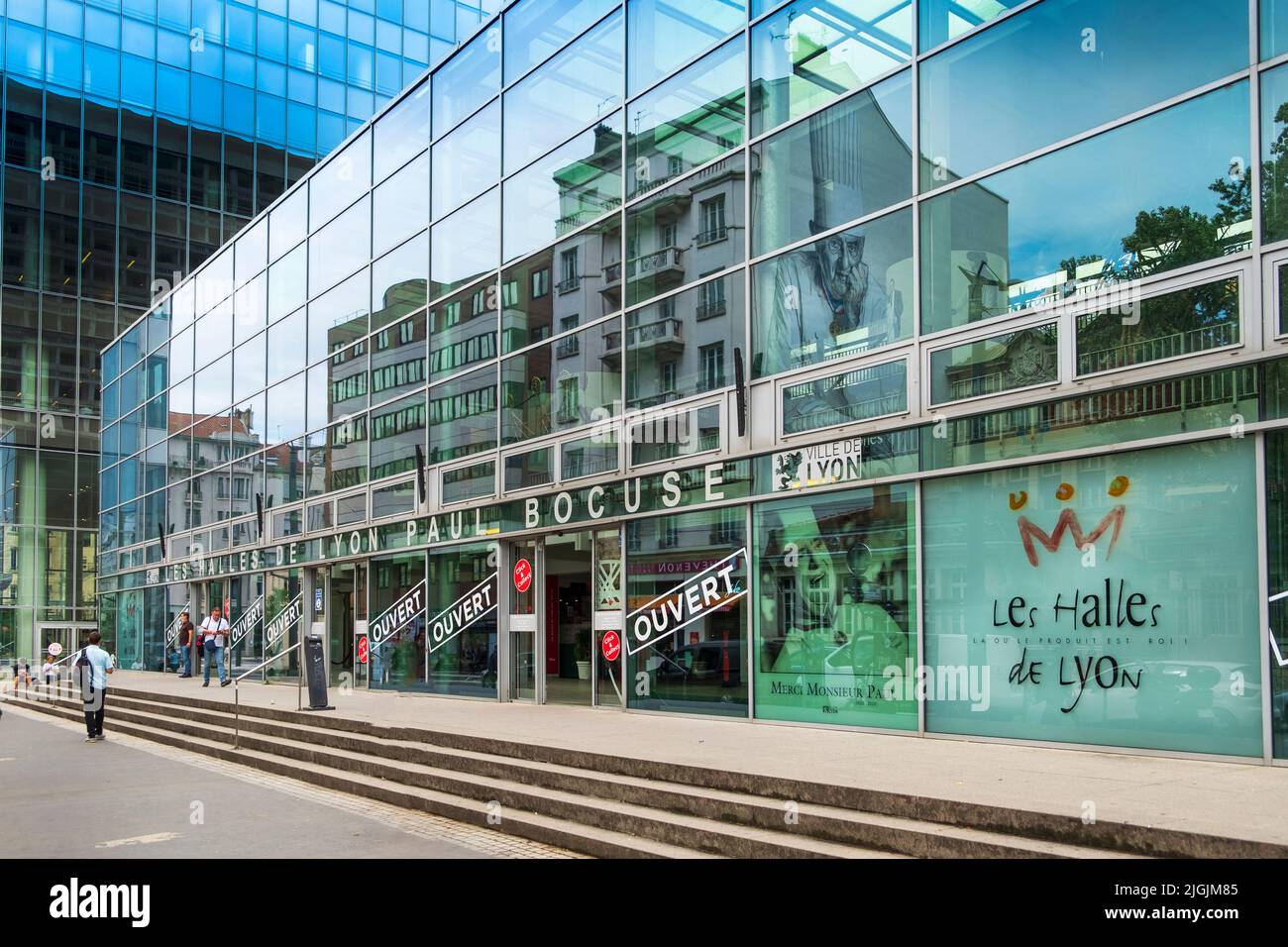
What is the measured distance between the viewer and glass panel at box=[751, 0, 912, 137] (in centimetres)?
1345

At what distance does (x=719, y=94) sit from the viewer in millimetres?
15891

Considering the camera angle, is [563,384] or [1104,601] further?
[563,384]

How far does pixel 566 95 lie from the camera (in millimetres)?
19172

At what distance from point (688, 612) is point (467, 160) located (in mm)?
10992

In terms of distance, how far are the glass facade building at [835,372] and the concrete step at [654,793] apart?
3.54m

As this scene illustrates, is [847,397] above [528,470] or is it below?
above

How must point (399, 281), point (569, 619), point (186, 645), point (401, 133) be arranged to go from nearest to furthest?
1. point (569, 619)
2. point (399, 281)
3. point (401, 133)
4. point (186, 645)

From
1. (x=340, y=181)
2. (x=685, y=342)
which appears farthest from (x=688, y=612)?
(x=340, y=181)

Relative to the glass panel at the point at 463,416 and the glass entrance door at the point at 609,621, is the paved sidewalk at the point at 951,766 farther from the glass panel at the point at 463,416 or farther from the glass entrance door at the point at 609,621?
the glass panel at the point at 463,416

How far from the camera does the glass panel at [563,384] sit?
17.6 meters

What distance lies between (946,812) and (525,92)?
1612 centimetres

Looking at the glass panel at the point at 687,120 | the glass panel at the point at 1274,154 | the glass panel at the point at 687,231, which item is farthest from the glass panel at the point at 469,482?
the glass panel at the point at 1274,154

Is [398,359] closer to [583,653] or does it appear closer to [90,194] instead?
[583,653]
